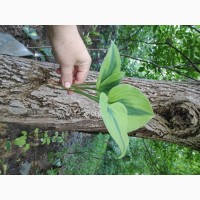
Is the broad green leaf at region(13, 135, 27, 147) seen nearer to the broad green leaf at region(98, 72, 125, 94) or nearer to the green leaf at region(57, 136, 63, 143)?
the green leaf at region(57, 136, 63, 143)

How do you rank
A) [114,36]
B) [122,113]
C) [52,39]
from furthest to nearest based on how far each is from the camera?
[114,36] → [52,39] → [122,113]

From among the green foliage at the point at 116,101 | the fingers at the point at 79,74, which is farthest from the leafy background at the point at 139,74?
the green foliage at the point at 116,101

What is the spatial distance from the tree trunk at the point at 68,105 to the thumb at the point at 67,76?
0.34 ft

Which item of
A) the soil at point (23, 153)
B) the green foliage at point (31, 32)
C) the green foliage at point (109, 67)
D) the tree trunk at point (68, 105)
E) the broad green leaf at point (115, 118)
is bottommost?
the soil at point (23, 153)

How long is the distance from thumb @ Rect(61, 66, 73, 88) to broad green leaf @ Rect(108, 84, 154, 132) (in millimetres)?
147

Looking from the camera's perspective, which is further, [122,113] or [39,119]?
[39,119]

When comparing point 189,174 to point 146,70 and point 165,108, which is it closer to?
point 165,108

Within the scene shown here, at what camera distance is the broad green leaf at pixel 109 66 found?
2.11 feet

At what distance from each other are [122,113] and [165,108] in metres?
0.29

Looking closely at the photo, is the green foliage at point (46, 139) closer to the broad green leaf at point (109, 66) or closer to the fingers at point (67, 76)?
the fingers at point (67, 76)

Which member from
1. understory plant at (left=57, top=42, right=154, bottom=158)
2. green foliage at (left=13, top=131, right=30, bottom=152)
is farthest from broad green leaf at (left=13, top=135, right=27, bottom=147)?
understory plant at (left=57, top=42, right=154, bottom=158)

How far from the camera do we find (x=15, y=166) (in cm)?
96

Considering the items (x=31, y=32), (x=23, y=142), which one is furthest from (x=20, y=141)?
(x=31, y=32)
